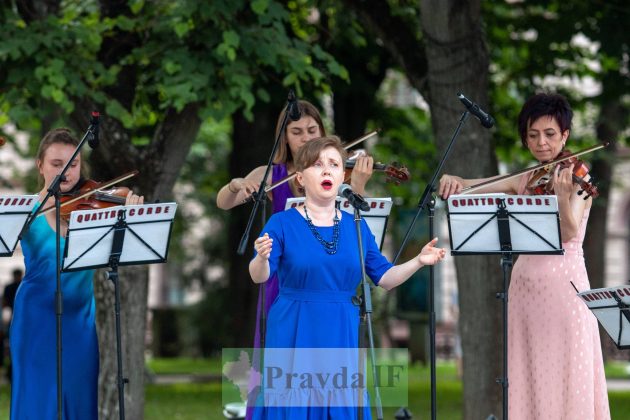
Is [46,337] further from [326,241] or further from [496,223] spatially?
[496,223]

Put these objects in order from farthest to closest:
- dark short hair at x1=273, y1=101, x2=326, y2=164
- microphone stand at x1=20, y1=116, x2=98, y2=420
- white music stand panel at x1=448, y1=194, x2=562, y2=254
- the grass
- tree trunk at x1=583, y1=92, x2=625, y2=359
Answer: tree trunk at x1=583, y1=92, x2=625, y2=359 < the grass < dark short hair at x1=273, y1=101, x2=326, y2=164 < microphone stand at x1=20, y1=116, x2=98, y2=420 < white music stand panel at x1=448, y1=194, x2=562, y2=254

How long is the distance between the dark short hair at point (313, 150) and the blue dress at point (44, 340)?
1888 mm

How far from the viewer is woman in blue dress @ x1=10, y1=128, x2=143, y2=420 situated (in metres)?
6.87

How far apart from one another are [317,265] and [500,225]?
1.23 m

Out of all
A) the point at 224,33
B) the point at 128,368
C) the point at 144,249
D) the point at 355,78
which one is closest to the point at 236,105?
the point at 224,33

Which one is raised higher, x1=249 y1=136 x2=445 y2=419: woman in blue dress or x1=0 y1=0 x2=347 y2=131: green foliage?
x1=0 y1=0 x2=347 y2=131: green foliage

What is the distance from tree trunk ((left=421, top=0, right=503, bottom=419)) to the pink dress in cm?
316

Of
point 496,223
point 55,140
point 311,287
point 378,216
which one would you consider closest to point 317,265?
point 311,287

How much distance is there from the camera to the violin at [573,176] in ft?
20.6

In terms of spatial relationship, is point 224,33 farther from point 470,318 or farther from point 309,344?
point 309,344

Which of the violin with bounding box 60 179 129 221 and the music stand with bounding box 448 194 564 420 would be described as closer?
the music stand with bounding box 448 194 564 420

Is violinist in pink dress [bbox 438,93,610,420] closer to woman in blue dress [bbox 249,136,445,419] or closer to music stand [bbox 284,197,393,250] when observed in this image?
music stand [bbox 284,197,393,250]

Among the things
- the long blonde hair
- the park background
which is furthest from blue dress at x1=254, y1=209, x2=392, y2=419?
the park background

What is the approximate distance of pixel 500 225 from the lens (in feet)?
20.7
